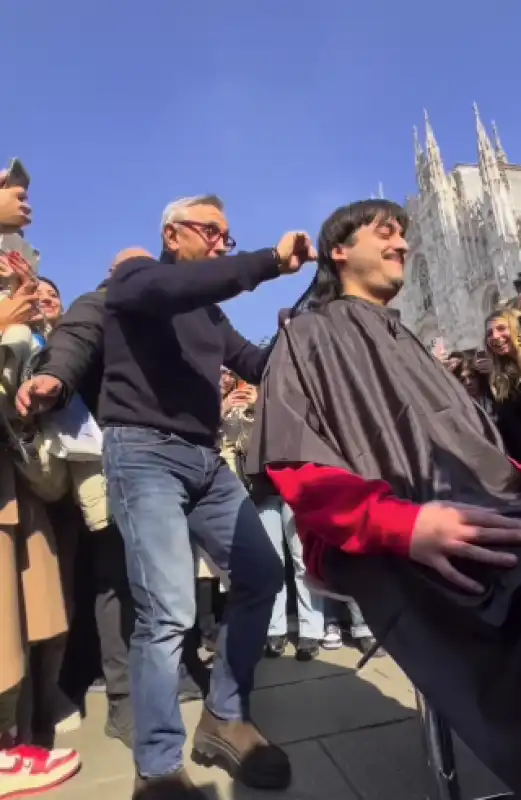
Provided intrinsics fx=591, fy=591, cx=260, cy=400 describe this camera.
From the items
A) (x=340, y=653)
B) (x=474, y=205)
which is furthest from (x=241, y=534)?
(x=474, y=205)

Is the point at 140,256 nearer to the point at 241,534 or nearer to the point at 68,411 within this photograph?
the point at 68,411

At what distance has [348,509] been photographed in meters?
1.23

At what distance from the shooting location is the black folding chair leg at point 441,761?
173 centimetres

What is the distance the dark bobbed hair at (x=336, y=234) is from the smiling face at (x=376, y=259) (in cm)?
2

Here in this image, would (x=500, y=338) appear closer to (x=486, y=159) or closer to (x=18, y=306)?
(x=18, y=306)

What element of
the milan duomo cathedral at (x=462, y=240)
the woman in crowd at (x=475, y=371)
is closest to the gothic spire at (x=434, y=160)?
the milan duomo cathedral at (x=462, y=240)

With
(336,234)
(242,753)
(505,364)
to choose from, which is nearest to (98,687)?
(242,753)

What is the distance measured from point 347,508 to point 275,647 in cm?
274

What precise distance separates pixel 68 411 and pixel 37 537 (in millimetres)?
547

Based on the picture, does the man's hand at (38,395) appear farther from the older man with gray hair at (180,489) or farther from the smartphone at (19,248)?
the smartphone at (19,248)

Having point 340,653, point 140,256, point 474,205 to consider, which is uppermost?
point 474,205

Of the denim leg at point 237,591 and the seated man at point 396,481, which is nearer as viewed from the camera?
the seated man at point 396,481

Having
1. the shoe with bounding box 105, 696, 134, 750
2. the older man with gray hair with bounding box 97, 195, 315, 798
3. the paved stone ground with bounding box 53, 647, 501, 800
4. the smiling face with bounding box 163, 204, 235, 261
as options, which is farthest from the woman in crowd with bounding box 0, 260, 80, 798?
the smiling face with bounding box 163, 204, 235, 261

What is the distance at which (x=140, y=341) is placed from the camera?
2.33 m
